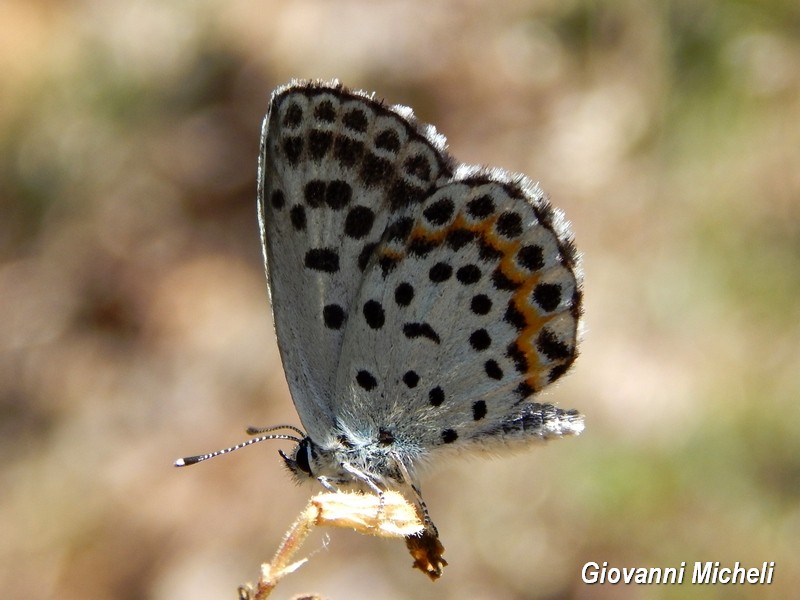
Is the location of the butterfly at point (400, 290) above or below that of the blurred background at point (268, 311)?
below

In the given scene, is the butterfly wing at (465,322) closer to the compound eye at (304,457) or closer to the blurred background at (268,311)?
the compound eye at (304,457)

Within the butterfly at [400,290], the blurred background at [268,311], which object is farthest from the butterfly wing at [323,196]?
the blurred background at [268,311]

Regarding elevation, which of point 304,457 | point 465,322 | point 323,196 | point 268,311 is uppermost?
point 268,311

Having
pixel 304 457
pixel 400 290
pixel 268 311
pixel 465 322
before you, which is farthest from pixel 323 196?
pixel 268 311

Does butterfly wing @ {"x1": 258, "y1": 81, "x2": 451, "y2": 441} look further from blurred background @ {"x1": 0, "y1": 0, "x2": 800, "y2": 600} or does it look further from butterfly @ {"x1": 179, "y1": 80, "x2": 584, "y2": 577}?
blurred background @ {"x1": 0, "y1": 0, "x2": 800, "y2": 600}

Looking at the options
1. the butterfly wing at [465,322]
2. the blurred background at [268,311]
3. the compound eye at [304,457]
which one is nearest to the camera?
the butterfly wing at [465,322]

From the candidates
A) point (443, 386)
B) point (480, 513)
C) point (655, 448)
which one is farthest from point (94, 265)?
point (443, 386)

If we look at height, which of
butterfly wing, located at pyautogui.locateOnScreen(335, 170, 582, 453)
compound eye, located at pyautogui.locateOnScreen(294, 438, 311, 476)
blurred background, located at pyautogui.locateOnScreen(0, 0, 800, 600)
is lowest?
compound eye, located at pyautogui.locateOnScreen(294, 438, 311, 476)

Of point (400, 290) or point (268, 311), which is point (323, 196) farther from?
point (268, 311)

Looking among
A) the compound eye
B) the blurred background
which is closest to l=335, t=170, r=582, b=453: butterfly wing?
the compound eye
